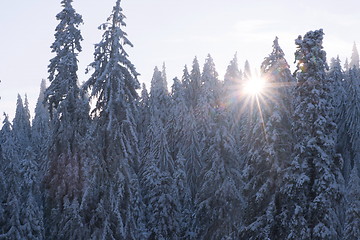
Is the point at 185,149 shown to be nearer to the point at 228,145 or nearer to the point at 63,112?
the point at 228,145

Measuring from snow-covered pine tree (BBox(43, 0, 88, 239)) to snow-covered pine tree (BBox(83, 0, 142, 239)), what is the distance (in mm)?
2439

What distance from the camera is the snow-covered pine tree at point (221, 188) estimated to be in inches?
1208

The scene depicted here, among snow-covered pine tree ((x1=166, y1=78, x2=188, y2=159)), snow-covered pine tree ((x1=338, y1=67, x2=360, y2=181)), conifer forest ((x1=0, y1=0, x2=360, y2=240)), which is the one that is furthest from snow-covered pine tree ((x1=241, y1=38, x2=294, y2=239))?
snow-covered pine tree ((x1=166, y1=78, x2=188, y2=159))

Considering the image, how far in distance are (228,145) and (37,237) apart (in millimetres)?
17310

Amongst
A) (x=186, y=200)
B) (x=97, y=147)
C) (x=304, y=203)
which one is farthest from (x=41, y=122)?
(x=304, y=203)

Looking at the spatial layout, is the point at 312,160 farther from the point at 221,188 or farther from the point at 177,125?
the point at 177,125

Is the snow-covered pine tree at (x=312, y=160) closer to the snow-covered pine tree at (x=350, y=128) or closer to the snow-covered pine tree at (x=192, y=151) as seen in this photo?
the snow-covered pine tree at (x=192, y=151)

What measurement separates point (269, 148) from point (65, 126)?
12227 millimetres

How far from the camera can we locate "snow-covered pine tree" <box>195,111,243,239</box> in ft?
101

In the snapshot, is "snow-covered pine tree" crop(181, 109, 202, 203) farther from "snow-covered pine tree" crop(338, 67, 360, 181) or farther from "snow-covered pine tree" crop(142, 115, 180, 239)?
"snow-covered pine tree" crop(338, 67, 360, 181)

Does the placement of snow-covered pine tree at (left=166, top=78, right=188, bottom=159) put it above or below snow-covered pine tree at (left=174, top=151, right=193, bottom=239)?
above

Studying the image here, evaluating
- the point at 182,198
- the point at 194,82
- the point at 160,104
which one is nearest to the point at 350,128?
the point at 182,198

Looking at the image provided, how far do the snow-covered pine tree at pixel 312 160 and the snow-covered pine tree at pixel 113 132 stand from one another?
28.6 ft

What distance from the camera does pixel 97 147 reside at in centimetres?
2286
